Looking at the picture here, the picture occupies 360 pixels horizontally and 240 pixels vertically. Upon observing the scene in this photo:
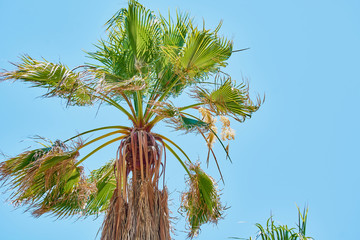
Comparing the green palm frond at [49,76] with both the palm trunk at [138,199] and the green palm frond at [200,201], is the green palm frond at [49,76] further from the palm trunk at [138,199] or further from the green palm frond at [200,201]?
the green palm frond at [200,201]

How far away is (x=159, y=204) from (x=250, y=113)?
6.67 ft

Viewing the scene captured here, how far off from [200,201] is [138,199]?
160 cm

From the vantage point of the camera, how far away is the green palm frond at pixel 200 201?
7.48 metres

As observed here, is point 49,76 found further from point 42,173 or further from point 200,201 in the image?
point 200,201

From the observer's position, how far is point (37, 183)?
6.61 metres

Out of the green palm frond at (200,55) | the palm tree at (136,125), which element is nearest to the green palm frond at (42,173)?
the palm tree at (136,125)

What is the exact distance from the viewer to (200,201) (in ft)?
25.0

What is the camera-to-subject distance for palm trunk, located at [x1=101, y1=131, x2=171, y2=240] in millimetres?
6152

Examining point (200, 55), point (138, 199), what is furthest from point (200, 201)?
point (200, 55)

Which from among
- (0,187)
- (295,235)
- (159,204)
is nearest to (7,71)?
(0,187)

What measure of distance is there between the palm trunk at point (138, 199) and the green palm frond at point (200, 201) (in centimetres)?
97

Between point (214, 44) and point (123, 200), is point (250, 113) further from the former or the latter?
point (123, 200)

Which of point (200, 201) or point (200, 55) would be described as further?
point (200, 201)

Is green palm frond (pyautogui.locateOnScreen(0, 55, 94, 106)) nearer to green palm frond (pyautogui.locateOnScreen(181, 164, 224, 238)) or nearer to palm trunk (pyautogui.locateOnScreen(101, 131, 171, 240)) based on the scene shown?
palm trunk (pyautogui.locateOnScreen(101, 131, 171, 240))
